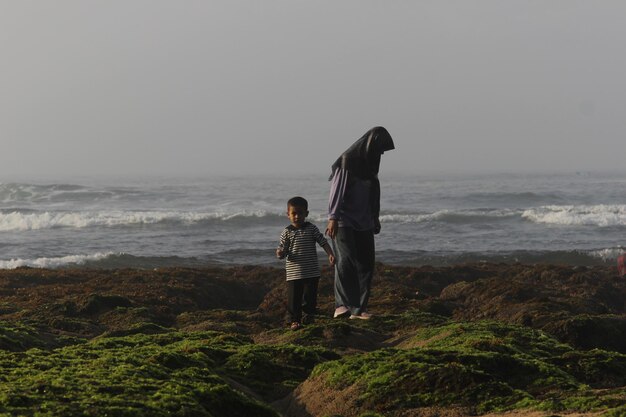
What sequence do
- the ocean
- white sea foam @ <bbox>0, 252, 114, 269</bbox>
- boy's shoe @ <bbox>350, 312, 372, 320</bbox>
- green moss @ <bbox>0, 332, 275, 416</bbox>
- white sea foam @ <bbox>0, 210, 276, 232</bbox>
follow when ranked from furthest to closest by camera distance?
white sea foam @ <bbox>0, 210, 276, 232</bbox>, the ocean, white sea foam @ <bbox>0, 252, 114, 269</bbox>, boy's shoe @ <bbox>350, 312, 372, 320</bbox>, green moss @ <bbox>0, 332, 275, 416</bbox>

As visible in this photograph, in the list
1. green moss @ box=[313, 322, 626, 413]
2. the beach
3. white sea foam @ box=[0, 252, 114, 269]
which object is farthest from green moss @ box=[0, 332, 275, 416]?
white sea foam @ box=[0, 252, 114, 269]

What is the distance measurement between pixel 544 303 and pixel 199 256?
1616 cm

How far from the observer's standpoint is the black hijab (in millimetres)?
8633

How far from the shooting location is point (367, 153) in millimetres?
8648

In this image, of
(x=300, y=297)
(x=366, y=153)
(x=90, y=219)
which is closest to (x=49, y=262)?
(x=300, y=297)

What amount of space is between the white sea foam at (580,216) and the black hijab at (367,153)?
2880cm

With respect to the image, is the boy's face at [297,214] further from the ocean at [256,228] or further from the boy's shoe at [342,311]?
the ocean at [256,228]

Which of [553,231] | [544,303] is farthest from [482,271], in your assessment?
[553,231]

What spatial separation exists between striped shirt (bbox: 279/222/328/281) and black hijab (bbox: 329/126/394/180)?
35.2 inches

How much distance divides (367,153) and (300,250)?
1.37m

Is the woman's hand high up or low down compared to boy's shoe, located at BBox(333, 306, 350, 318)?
up

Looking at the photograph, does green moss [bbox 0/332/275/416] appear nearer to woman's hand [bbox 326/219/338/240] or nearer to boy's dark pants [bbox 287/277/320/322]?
boy's dark pants [bbox 287/277/320/322]

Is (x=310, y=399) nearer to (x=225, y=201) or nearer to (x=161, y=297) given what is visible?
(x=161, y=297)

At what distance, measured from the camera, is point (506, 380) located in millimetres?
5078
